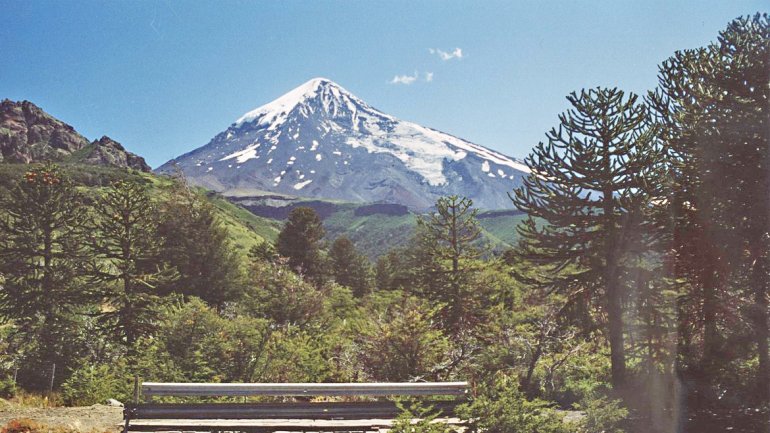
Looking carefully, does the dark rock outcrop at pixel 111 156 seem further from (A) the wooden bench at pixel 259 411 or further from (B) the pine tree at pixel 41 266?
(A) the wooden bench at pixel 259 411

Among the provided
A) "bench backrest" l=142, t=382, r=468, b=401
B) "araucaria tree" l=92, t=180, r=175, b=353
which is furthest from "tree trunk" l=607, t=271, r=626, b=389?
"araucaria tree" l=92, t=180, r=175, b=353

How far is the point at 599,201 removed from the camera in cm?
1647

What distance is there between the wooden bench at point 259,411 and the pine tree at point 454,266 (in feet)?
43.2

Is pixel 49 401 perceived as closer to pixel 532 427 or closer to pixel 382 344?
pixel 382 344

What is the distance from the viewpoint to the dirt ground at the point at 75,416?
969 cm

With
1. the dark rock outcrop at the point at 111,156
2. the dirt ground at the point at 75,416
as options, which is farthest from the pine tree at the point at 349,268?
the dark rock outcrop at the point at 111,156

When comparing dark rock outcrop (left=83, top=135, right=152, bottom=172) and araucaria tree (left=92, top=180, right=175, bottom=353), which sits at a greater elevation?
dark rock outcrop (left=83, top=135, right=152, bottom=172)

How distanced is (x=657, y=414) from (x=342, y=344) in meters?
10.9

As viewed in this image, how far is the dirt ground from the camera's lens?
9.69 meters

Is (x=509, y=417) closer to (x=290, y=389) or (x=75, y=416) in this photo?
(x=290, y=389)

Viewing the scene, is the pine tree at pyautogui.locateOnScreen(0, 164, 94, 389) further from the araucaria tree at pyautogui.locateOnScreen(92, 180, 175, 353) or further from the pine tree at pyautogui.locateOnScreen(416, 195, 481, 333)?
the pine tree at pyautogui.locateOnScreen(416, 195, 481, 333)

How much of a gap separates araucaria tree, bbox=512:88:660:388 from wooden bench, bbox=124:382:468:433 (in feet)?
29.1

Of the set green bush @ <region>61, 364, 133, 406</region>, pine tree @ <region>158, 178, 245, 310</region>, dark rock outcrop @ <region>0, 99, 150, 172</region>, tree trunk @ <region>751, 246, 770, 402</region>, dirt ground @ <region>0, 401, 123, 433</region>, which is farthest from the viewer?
dark rock outcrop @ <region>0, 99, 150, 172</region>

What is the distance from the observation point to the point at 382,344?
51.9 ft
